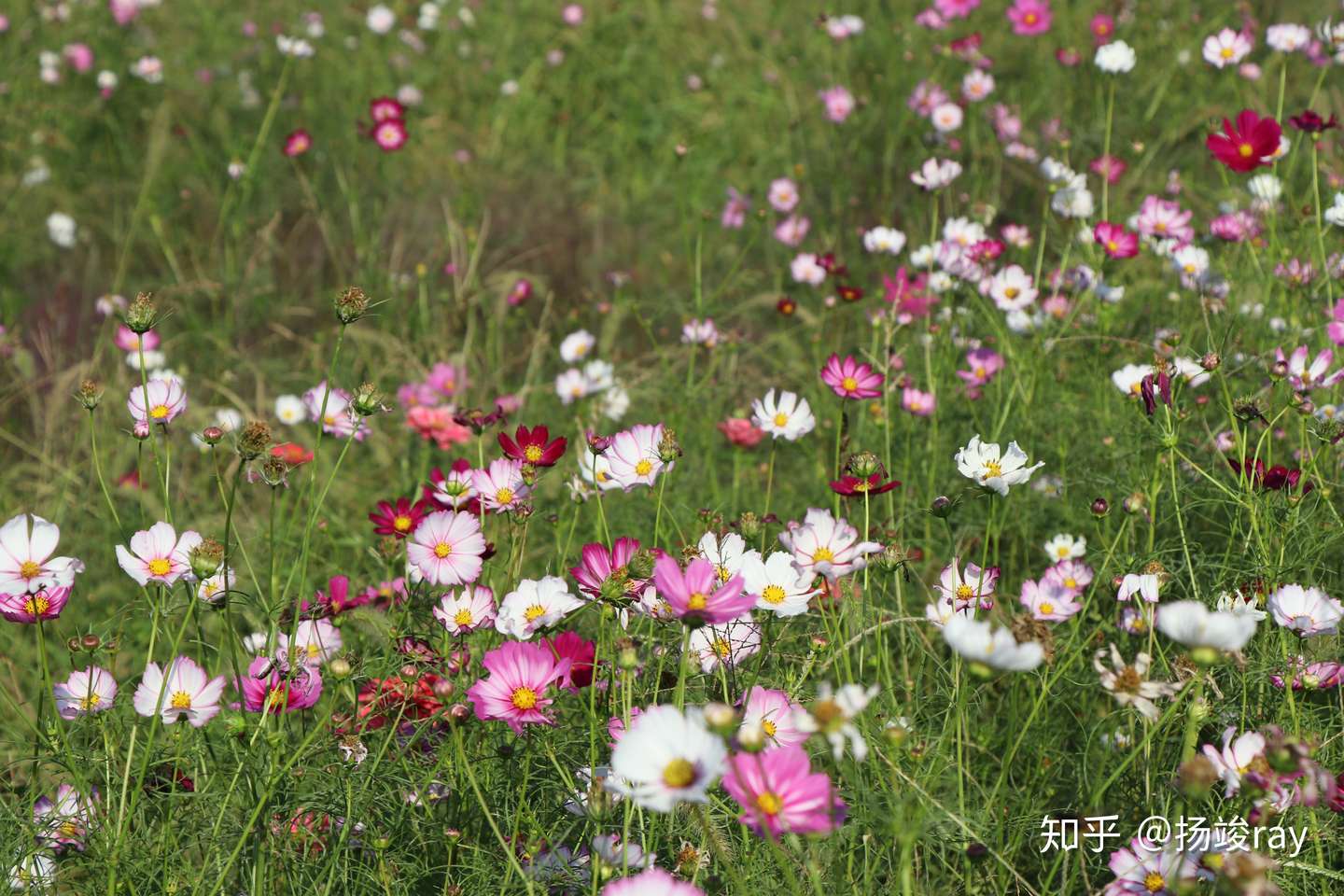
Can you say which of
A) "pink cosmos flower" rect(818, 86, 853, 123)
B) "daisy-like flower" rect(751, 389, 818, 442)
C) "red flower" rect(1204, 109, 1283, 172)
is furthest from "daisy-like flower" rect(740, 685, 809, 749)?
"pink cosmos flower" rect(818, 86, 853, 123)

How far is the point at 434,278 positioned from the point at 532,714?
228 cm

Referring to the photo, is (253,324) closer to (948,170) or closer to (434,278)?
(434,278)

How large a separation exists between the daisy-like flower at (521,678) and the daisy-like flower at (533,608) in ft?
0.15

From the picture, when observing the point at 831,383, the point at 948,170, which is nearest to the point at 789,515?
the point at 831,383

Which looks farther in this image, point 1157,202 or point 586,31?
point 586,31

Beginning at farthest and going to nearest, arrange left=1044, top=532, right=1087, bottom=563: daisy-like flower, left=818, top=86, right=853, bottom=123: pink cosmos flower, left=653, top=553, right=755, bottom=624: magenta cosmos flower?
left=818, top=86, right=853, bottom=123: pink cosmos flower < left=1044, top=532, right=1087, bottom=563: daisy-like flower < left=653, top=553, right=755, bottom=624: magenta cosmos flower

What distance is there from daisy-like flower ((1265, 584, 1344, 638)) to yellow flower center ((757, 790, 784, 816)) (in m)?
0.69

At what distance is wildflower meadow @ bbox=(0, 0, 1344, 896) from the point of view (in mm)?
1153

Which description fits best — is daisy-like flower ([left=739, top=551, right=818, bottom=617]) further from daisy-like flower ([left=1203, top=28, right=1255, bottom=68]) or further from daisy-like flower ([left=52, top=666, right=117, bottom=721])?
daisy-like flower ([left=1203, top=28, right=1255, bottom=68])

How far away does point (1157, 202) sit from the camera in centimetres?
228

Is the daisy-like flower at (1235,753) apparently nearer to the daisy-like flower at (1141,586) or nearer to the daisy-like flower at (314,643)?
the daisy-like flower at (1141,586)

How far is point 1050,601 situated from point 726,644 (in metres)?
0.47

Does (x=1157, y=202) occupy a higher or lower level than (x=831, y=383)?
higher

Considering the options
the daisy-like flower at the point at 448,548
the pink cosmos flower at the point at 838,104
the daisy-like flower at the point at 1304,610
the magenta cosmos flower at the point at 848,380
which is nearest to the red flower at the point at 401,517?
the daisy-like flower at the point at 448,548
